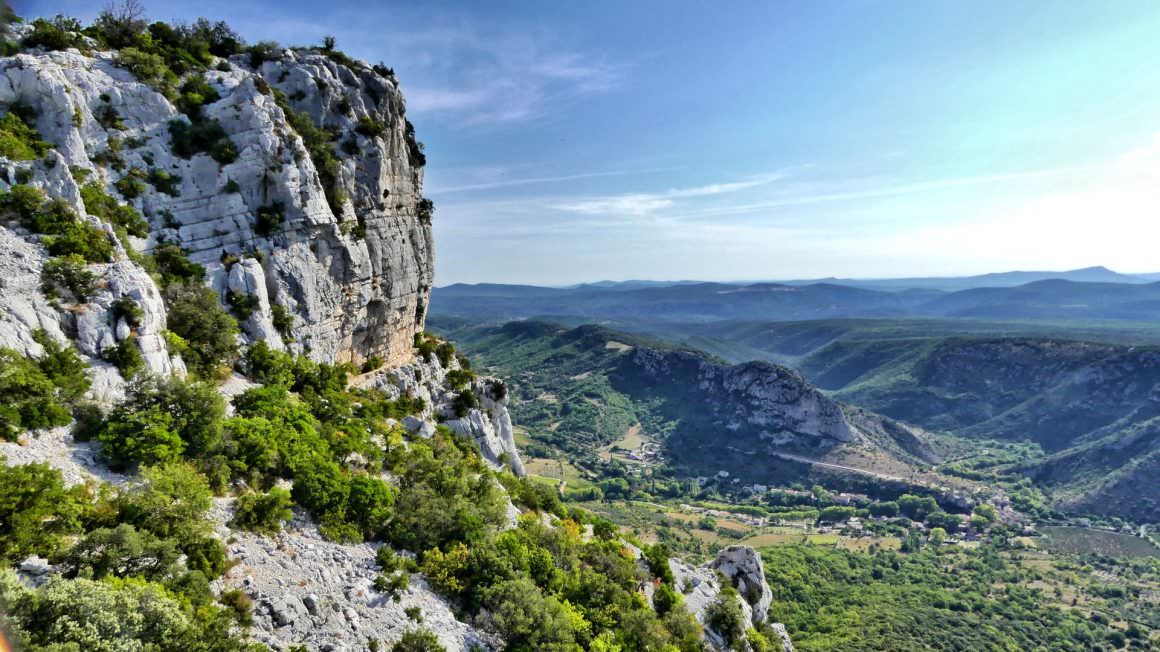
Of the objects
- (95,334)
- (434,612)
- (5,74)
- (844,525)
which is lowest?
(844,525)

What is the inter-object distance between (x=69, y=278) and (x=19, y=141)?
886cm

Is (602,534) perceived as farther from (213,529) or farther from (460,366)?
(213,529)

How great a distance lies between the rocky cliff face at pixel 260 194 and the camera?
75.2 ft

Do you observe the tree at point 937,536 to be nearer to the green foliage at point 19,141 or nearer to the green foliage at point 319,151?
the green foliage at point 319,151

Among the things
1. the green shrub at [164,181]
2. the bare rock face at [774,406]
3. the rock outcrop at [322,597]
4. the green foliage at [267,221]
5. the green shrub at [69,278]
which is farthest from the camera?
the bare rock face at [774,406]

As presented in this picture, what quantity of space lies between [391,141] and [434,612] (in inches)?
1365

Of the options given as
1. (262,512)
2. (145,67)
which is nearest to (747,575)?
(262,512)

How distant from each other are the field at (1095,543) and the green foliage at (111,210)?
520 feet

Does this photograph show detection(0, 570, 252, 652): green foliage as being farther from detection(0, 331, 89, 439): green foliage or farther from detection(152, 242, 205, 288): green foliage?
detection(152, 242, 205, 288): green foliage

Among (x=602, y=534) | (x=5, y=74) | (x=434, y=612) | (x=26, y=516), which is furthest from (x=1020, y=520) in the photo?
(x=5, y=74)

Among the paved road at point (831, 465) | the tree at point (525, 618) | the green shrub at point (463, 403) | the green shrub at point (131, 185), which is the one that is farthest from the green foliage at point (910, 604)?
the green shrub at point (131, 185)

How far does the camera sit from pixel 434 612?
19.2 meters

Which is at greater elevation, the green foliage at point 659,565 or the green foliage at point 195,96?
the green foliage at point 195,96

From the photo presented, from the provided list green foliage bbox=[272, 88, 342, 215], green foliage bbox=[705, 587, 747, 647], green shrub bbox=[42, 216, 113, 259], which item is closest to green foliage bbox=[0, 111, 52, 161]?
green shrub bbox=[42, 216, 113, 259]
